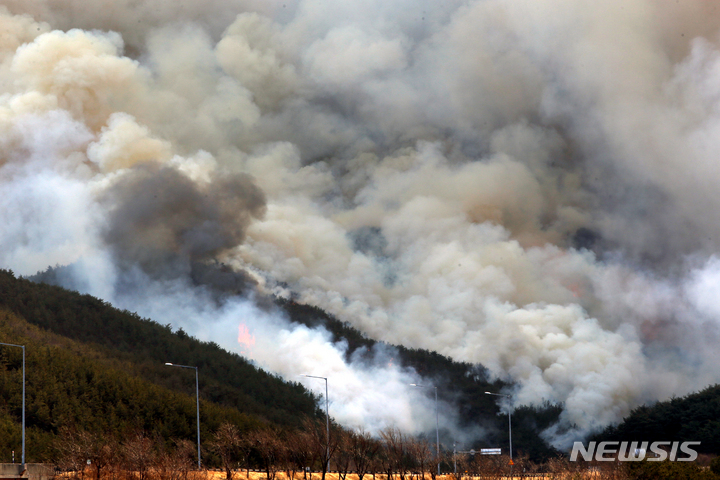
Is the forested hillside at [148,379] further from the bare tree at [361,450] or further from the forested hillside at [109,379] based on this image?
the bare tree at [361,450]

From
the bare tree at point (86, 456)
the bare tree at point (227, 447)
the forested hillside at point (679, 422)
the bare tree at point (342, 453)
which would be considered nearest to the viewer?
the bare tree at point (86, 456)

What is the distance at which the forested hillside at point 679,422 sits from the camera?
11775 cm

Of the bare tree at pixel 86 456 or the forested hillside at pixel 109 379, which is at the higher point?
the forested hillside at pixel 109 379

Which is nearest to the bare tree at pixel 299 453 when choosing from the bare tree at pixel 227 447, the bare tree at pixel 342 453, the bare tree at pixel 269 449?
the bare tree at pixel 269 449

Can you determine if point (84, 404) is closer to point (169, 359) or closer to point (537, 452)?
point (169, 359)

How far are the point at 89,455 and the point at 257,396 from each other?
278 ft

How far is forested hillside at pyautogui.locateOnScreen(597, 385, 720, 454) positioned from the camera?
386 ft

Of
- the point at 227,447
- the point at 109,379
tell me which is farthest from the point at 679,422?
the point at 109,379

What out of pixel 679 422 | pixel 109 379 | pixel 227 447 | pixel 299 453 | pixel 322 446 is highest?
pixel 109 379

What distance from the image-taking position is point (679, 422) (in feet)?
424

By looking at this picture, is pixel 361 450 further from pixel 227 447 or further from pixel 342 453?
pixel 227 447

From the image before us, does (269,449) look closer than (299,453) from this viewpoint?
No

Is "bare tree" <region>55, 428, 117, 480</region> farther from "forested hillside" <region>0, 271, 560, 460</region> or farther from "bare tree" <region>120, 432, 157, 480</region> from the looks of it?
"forested hillside" <region>0, 271, 560, 460</region>

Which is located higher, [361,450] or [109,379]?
[109,379]
